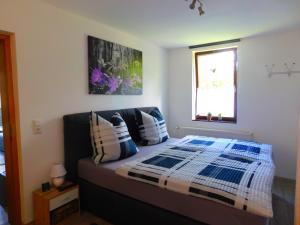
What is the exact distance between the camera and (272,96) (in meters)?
3.17

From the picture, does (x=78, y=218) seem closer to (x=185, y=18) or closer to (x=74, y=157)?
(x=74, y=157)

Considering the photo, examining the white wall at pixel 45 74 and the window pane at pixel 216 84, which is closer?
the white wall at pixel 45 74

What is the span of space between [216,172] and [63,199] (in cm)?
151

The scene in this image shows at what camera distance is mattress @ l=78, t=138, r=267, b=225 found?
137 cm

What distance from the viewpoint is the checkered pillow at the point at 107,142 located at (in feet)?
7.16

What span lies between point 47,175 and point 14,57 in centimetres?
123

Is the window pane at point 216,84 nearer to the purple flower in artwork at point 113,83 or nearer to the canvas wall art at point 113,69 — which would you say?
the canvas wall art at point 113,69

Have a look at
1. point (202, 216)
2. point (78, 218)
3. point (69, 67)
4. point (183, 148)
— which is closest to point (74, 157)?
point (78, 218)

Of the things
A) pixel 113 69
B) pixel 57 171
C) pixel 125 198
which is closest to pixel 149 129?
pixel 113 69

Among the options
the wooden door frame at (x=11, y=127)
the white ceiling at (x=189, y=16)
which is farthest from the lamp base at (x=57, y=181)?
the white ceiling at (x=189, y=16)

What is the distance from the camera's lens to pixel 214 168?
72.7 inches

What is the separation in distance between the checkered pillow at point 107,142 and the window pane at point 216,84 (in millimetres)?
2113

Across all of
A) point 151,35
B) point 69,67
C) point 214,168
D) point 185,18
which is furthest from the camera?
point 151,35

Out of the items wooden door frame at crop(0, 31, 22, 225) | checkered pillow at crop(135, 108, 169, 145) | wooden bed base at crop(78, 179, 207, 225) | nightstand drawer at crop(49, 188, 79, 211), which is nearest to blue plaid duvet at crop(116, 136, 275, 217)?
wooden bed base at crop(78, 179, 207, 225)
